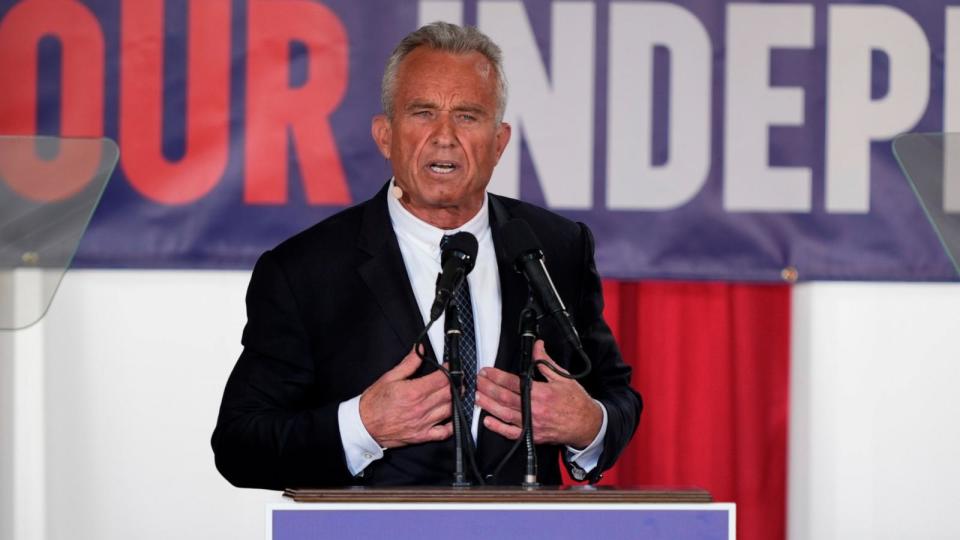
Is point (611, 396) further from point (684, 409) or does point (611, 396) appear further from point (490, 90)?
point (684, 409)

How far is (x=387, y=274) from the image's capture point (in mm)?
2559

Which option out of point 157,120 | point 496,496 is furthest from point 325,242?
point 157,120

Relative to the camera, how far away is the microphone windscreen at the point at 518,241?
7.20 feet

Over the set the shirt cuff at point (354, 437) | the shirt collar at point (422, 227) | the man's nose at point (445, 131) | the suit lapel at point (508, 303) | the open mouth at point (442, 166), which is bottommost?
the shirt cuff at point (354, 437)

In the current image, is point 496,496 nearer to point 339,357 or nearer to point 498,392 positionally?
point 498,392

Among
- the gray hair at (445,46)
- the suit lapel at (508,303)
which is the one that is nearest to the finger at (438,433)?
the suit lapel at (508,303)

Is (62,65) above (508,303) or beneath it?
above

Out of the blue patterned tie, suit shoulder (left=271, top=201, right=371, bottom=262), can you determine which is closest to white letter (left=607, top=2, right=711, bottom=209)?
suit shoulder (left=271, top=201, right=371, bottom=262)

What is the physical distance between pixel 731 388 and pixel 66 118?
203cm

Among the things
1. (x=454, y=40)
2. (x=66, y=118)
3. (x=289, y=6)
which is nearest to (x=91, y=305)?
(x=66, y=118)

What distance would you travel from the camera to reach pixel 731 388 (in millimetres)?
4113

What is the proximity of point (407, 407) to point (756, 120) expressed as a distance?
81.2 inches

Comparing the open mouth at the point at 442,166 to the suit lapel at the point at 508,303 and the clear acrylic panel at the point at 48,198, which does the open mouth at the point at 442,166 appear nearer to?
the suit lapel at the point at 508,303

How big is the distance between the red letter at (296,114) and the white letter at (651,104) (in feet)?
2.52
